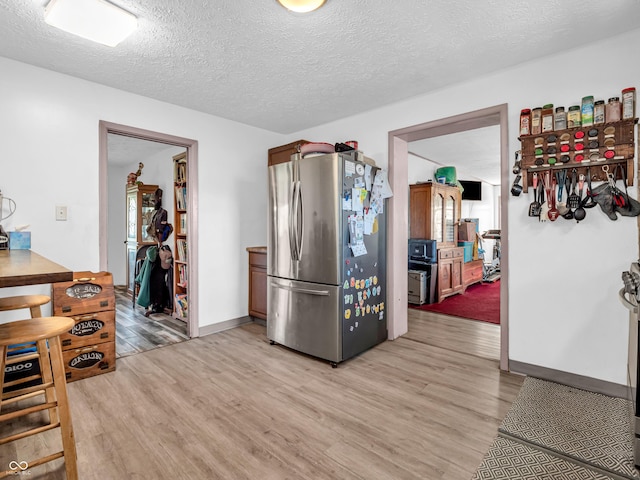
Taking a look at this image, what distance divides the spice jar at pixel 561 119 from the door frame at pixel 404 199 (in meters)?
0.34

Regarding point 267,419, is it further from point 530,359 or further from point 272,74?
point 272,74

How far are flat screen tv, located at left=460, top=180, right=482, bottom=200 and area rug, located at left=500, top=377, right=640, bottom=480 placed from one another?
19.1ft

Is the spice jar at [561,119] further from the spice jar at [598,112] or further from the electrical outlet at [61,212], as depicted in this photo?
the electrical outlet at [61,212]

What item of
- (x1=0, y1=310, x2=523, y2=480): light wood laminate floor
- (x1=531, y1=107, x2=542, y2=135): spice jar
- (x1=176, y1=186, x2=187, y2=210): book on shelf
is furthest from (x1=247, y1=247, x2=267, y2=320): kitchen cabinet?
(x1=531, y1=107, x2=542, y2=135): spice jar

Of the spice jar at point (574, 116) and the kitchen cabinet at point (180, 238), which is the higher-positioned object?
the spice jar at point (574, 116)

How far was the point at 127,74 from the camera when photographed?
2688 millimetres

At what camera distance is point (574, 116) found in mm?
2320

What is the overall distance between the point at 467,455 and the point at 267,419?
45.5 inches

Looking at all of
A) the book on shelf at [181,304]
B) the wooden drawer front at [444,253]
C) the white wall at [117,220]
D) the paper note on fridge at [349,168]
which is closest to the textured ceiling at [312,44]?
the paper note on fridge at [349,168]

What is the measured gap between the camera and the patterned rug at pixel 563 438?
160 centimetres

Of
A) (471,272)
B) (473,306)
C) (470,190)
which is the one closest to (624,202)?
(473,306)

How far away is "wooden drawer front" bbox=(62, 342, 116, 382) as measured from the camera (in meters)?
2.53

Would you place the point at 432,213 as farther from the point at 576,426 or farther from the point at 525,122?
the point at 576,426

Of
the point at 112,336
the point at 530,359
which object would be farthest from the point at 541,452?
the point at 112,336
